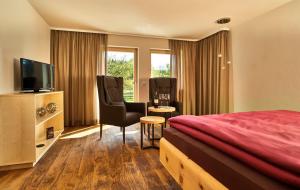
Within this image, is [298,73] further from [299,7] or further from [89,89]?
[89,89]

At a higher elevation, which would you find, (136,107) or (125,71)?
(125,71)

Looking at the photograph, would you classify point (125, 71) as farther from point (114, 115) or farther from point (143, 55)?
point (114, 115)

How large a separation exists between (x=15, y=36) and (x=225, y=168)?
2895 millimetres

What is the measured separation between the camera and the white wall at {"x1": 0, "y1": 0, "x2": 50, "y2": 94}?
2.14 meters

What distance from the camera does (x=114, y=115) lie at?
9.78ft

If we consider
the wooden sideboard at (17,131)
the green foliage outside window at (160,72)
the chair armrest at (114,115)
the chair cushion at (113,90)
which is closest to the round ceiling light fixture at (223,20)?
the green foliage outside window at (160,72)

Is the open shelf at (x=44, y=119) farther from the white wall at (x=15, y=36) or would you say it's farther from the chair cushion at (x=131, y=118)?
the chair cushion at (x=131, y=118)

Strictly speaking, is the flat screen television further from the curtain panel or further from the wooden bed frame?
the curtain panel

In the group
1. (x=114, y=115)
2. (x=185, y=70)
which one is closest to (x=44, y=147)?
(x=114, y=115)

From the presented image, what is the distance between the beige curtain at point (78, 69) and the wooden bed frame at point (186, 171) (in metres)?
2.99

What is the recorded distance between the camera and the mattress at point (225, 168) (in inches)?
29.3

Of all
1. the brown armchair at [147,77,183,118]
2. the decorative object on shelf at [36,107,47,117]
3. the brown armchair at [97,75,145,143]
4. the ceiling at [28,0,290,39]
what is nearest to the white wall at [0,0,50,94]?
the ceiling at [28,0,290,39]

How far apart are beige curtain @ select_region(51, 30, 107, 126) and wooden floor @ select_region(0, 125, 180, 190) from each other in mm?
1238

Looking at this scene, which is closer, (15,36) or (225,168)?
(225,168)
